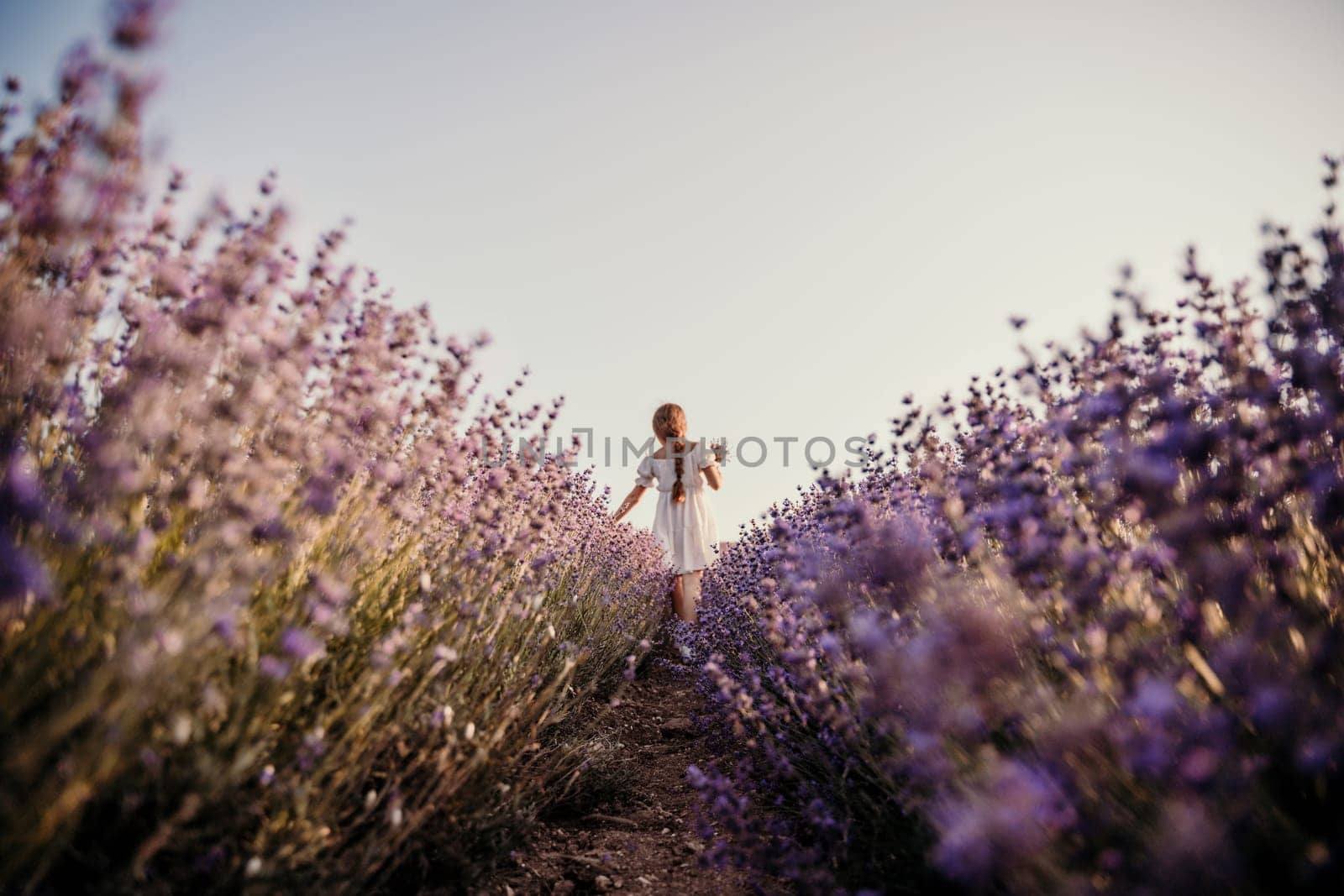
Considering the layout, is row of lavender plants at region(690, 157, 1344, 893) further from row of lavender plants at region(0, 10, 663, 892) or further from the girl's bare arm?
the girl's bare arm

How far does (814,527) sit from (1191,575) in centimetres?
208

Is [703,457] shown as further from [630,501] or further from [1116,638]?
[1116,638]

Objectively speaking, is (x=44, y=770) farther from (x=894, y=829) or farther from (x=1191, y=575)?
(x=1191, y=575)

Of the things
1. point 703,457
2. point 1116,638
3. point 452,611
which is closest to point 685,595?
point 703,457

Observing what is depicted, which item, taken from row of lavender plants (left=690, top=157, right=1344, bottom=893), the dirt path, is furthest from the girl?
row of lavender plants (left=690, top=157, right=1344, bottom=893)

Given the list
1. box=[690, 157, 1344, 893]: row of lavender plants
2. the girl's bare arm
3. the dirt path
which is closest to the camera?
box=[690, 157, 1344, 893]: row of lavender plants

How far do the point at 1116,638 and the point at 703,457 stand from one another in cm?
531

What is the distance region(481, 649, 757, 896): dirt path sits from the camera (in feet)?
6.43

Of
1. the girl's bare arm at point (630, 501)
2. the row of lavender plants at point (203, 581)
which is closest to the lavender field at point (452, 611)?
the row of lavender plants at point (203, 581)

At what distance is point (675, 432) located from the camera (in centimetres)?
644

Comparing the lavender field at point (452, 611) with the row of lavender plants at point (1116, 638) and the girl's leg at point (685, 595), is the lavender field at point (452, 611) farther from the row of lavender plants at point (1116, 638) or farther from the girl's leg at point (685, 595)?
the girl's leg at point (685, 595)

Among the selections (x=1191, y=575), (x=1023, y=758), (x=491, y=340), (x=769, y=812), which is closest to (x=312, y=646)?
(x=491, y=340)

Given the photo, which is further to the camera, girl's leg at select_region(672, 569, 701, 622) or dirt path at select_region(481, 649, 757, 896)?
girl's leg at select_region(672, 569, 701, 622)

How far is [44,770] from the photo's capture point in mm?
1041
